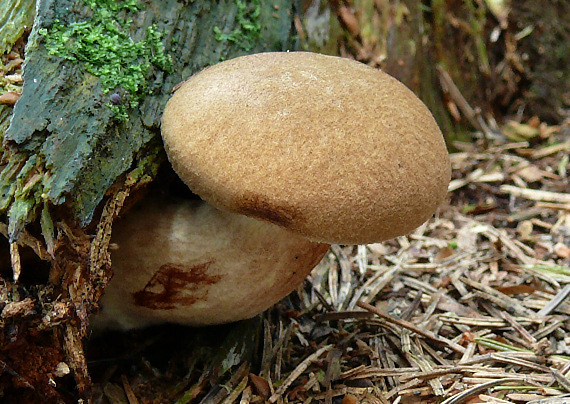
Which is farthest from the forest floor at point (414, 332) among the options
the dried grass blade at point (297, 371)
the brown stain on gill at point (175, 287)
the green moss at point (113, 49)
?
the green moss at point (113, 49)

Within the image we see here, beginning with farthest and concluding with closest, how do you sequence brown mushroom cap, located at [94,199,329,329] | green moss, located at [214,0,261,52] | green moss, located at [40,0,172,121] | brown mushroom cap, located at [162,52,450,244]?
1. green moss, located at [214,0,261,52]
2. brown mushroom cap, located at [94,199,329,329]
3. green moss, located at [40,0,172,121]
4. brown mushroom cap, located at [162,52,450,244]

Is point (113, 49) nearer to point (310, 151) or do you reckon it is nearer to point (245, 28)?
point (245, 28)

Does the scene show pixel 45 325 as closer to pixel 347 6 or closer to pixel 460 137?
pixel 347 6

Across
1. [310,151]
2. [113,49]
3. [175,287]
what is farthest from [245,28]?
[175,287]

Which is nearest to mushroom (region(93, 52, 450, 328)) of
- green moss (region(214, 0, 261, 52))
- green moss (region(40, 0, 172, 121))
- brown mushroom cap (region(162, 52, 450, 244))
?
brown mushroom cap (region(162, 52, 450, 244))

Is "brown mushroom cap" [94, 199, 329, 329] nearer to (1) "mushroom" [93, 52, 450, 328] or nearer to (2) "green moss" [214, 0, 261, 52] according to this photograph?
(1) "mushroom" [93, 52, 450, 328]

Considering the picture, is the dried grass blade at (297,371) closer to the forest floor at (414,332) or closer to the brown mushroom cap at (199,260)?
the forest floor at (414,332)
